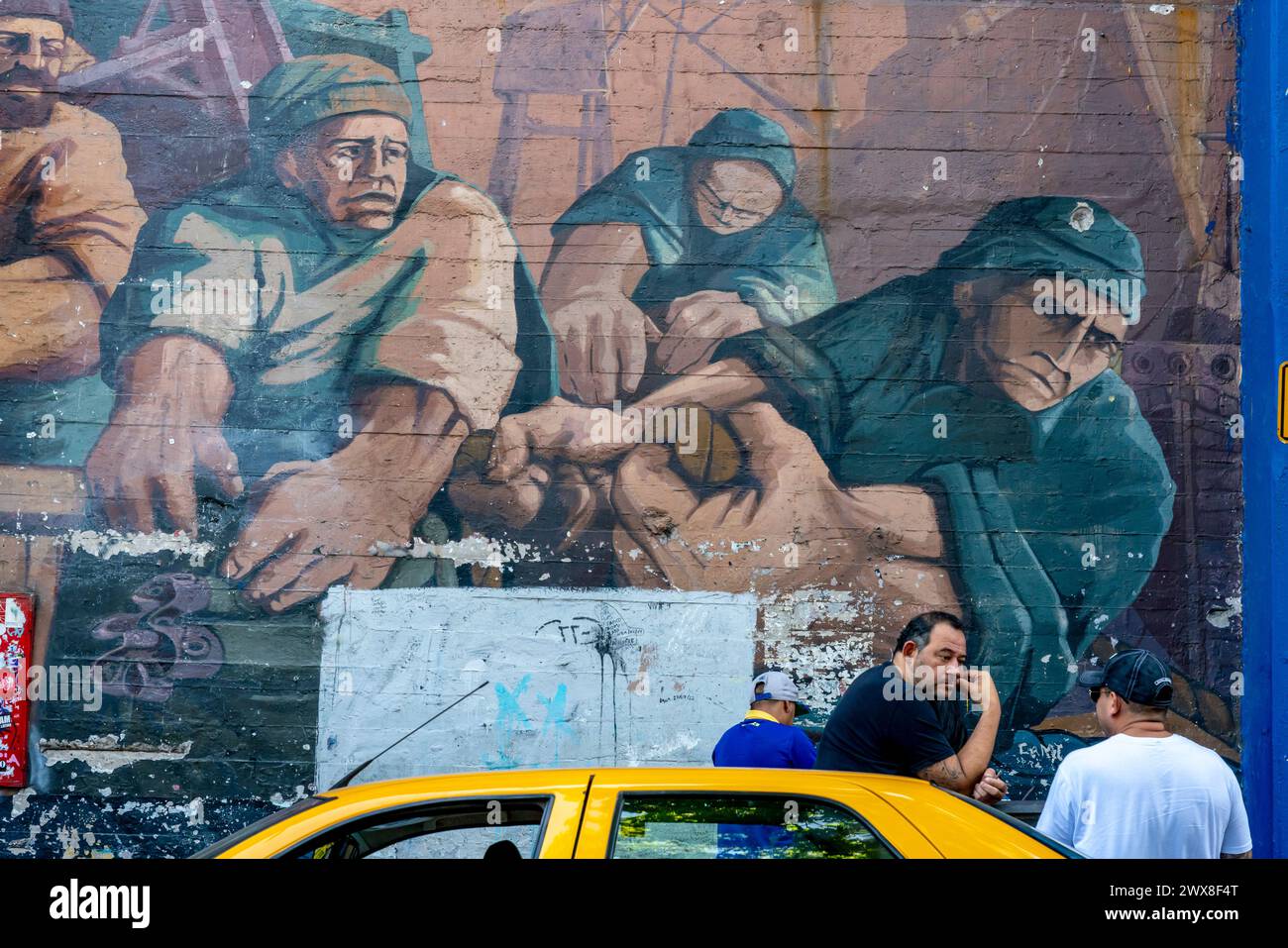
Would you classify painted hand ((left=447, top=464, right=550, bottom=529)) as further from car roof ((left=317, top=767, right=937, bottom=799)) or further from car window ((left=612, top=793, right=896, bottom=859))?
car window ((left=612, top=793, right=896, bottom=859))

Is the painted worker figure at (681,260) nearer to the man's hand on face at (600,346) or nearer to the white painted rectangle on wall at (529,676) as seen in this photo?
the man's hand on face at (600,346)

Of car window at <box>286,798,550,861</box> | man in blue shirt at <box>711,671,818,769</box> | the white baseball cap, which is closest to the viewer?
car window at <box>286,798,550,861</box>

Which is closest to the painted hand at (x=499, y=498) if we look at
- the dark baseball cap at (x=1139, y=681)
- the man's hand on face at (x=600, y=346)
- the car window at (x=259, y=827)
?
the man's hand on face at (x=600, y=346)

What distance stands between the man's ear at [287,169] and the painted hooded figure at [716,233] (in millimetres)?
1675

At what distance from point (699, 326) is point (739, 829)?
4.32 m

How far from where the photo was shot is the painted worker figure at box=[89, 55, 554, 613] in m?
7.13

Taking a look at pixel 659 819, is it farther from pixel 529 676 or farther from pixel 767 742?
pixel 529 676

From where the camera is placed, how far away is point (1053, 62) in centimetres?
732

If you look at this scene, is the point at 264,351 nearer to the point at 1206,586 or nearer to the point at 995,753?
the point at 995,753

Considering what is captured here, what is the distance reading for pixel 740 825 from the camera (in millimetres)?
3377

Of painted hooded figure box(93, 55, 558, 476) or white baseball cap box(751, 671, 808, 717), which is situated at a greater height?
painted hooded figure box(93, 55, 558, 476)

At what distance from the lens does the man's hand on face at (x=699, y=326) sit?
7203mm

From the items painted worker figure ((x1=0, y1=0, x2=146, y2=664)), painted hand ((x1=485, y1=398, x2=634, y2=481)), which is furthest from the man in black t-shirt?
painted worker figure ((x1=0, y1=0, x2=146, y2=664))

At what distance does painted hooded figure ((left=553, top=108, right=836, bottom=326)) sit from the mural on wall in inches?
0.9
